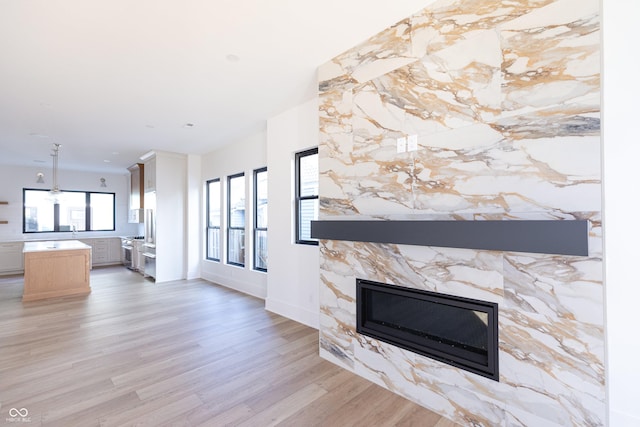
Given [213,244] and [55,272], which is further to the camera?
[213,244]

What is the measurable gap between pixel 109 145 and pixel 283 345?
547cm

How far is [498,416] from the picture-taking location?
1.84 metres

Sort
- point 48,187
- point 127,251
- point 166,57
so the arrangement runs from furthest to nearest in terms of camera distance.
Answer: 1. point 127,251
2. point 48,187
3. point 166,57

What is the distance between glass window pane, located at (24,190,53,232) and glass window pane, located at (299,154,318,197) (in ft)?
26.6

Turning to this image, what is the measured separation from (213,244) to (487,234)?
20.1 ft

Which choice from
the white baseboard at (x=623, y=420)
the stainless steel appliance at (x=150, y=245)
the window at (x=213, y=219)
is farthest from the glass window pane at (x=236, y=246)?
the white baseboard at (x=623, y=420)

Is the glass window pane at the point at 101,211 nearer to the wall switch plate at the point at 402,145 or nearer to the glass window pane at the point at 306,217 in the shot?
the glass window pane at the point at 306,217

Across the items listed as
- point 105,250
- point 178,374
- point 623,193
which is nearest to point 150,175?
point 105,250

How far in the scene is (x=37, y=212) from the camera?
8.22 m

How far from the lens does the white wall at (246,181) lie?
5234mm

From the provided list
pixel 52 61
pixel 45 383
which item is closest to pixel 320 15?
pixel 52 61

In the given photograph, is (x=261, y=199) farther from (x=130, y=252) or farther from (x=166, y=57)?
(x=130, y=252)

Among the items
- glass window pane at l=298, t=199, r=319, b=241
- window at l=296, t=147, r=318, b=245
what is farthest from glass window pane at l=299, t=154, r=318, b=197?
glass window pane at l=298, t=199, r=319, b=241

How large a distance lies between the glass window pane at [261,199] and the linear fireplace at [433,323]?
10.1 feet
